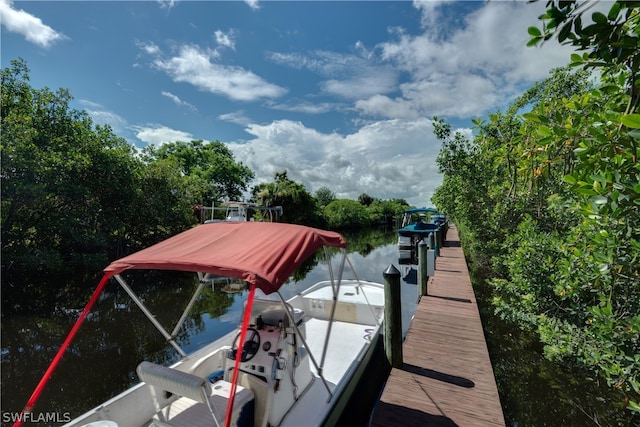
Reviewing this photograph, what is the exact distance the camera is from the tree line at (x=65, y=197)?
1209 centimetres

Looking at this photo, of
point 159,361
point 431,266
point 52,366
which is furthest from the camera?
point 431,266

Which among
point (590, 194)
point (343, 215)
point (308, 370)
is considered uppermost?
point (343, 215)

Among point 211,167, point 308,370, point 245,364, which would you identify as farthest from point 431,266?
point 211,167

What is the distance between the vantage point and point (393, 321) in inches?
204

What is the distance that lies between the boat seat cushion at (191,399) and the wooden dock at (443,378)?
1.61m

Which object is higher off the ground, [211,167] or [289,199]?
[211,167]

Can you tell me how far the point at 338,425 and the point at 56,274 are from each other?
677 inches

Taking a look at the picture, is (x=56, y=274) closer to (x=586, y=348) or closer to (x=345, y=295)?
(x=345, y=295)

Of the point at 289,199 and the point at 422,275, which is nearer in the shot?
the point at 422,275

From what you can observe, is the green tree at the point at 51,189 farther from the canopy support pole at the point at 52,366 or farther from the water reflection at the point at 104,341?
the canopy support pole at the point at 52,366

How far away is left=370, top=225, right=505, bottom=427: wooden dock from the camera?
12.6 feet

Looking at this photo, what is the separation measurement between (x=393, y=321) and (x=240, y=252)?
10.4 feet

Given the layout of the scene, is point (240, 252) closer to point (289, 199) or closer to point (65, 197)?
point (65, 197)

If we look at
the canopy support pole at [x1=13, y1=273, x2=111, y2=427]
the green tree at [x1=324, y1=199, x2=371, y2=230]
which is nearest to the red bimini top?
the canopy support pole at [x1=13, y1=273, x2=111, y2=427]
